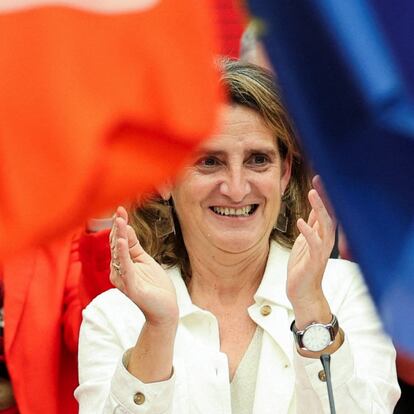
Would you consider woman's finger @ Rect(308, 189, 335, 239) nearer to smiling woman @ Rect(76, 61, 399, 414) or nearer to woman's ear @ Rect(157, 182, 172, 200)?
smiling woman @ Rect(76, 61, 399, 414)

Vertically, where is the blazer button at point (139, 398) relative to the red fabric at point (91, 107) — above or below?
below

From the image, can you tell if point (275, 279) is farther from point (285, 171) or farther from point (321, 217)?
point (321, 217)

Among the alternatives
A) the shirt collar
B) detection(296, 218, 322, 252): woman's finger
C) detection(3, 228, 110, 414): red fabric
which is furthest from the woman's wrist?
detection(3, 228, 110, 414): red fabric

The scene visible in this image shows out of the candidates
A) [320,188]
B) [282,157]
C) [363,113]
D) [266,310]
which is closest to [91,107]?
[363,113]

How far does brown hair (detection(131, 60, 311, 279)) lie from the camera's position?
267 cm

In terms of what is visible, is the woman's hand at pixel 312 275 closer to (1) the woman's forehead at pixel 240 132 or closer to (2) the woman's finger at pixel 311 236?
(2) the woman's finger at pixel 311 236

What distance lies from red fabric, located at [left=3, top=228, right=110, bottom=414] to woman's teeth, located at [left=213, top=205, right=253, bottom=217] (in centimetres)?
42

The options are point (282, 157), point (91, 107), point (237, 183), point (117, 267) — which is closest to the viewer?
point (91, 107)

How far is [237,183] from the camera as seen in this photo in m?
2.62

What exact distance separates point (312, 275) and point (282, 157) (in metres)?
0.54

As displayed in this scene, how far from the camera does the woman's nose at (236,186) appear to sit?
8.61ft

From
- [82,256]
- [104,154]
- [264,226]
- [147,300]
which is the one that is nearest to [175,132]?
[104,154]

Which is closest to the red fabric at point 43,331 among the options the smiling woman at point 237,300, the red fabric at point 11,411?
the red fabric at point 11,411

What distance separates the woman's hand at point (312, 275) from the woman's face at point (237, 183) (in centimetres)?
36
